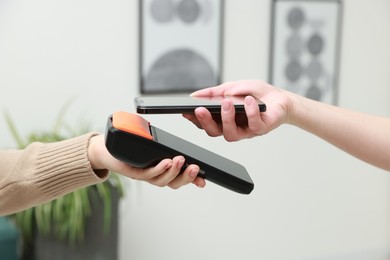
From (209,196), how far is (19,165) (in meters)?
1.66

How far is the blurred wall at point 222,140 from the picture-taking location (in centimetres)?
228

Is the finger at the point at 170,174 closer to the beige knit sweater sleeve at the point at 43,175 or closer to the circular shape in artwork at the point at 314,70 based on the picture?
the beige knit sweater sleeve at the point at 43,175

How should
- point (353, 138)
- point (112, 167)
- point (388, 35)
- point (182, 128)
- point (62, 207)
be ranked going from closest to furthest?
1. point (112, 167)
2. point (353, 138)
3. point (62, 207)
4. point (182, 128)
5. point (388, 35)

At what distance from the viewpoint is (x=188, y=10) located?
252 centimetres

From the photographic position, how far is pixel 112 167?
104cm

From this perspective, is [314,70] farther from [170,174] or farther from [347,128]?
[170,174]

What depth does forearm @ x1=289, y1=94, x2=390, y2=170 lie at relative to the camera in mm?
1188

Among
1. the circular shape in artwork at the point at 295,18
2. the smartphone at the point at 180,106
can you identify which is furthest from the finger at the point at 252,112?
the circular shape in artwork at the point at 295,18

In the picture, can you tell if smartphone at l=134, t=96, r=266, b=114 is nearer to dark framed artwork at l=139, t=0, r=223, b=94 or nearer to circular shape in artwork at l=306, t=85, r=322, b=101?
Answer: dark framed artwork at l=139, t=0, r=223, b=94

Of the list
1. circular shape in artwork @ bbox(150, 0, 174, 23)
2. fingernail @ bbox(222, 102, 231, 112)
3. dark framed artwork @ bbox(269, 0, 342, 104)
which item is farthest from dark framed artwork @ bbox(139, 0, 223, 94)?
fingernail @ bbox(222, 102, 231, 112)

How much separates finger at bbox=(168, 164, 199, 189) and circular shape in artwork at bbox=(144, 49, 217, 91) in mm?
1534

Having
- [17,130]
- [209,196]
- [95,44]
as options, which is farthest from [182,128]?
[17,130]

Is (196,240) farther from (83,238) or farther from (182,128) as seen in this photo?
(83,238)

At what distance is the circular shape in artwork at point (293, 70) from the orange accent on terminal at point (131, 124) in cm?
191
